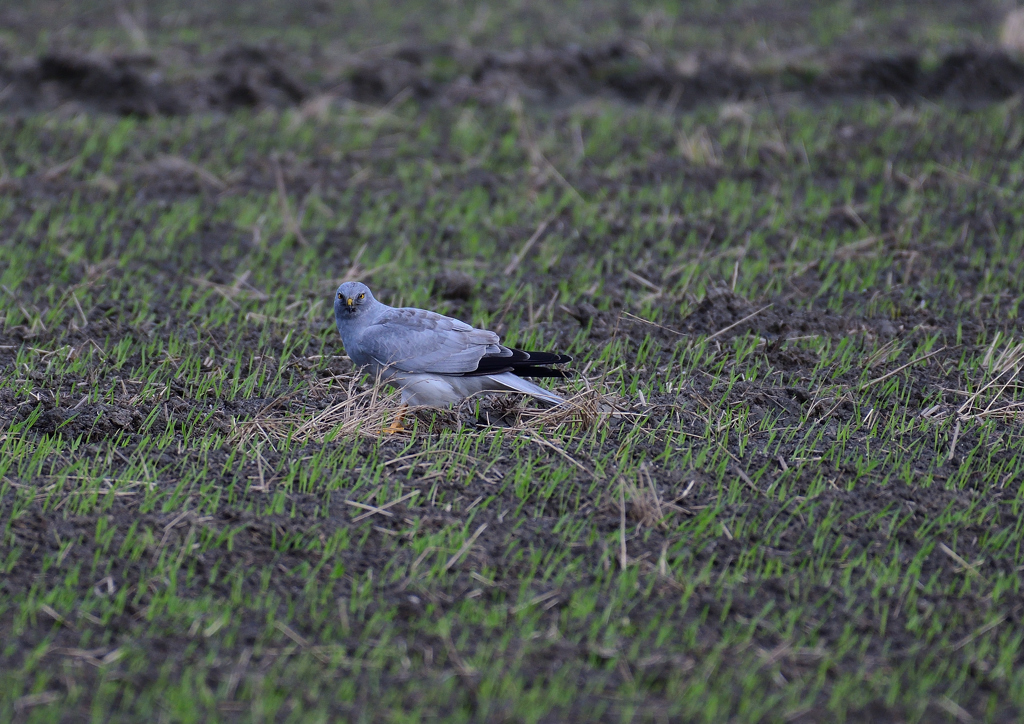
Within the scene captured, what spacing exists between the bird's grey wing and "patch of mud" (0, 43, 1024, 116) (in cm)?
550

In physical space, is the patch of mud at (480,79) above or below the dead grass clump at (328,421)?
above

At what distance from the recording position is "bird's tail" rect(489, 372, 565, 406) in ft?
17.3

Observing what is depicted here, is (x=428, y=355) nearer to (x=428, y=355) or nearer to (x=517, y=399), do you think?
(x=428, y=355)

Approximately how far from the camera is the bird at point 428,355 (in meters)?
5.29

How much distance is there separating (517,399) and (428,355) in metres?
0.58

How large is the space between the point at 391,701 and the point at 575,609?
80 centimetres

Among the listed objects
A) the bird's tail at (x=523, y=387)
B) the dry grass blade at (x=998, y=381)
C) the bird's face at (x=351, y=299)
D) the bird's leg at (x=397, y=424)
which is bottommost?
the bird's leg at (x=397, y=424)

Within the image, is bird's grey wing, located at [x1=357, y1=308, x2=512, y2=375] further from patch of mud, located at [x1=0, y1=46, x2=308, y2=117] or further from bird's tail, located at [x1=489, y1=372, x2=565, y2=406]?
patch of mud, located at [x1=0, y1=46, x2=308, y2=117]

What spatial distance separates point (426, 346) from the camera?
17.5ft

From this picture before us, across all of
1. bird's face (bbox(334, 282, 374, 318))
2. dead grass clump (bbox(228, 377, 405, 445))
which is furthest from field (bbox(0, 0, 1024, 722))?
bird's face (bbox(334, 282, 374, 318))

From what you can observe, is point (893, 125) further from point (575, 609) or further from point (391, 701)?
point (391, 701)

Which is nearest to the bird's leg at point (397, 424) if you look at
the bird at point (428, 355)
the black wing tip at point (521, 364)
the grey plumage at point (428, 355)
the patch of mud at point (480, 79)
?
the bird at point (428, 355)

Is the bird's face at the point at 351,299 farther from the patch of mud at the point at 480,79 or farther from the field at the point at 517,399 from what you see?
the patch of mud at the point at 480,79

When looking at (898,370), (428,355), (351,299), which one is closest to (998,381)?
(898,370)
